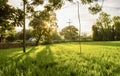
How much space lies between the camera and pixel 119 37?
90.2 metres

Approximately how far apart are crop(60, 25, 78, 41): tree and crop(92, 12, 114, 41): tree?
80.9 feet

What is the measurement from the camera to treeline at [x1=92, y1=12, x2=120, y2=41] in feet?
303

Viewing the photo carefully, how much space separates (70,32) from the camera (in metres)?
125

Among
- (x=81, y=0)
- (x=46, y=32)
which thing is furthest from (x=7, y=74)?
(x=46, y=32)

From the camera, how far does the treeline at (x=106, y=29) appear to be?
92381mm

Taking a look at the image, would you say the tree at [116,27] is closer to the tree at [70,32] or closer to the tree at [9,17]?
the tree at [70,32]

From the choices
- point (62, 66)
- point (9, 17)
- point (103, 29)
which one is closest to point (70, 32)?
point (103, 29)

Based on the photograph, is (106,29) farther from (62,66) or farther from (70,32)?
(62,66)

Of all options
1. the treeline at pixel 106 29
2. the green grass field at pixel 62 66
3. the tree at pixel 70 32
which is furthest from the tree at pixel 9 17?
the tree at pixel 70 32

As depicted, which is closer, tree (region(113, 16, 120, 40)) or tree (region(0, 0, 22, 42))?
tree (region(0, 0, 22, 42))

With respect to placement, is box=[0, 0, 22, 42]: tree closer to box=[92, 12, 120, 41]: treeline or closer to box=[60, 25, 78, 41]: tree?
box=[92, 12, 120, 41]: treeline

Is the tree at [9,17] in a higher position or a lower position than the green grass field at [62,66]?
higher

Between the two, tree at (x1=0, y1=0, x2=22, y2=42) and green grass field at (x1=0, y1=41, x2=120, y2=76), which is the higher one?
tree at (x1=0, y1=0, x2=22, y2=42)

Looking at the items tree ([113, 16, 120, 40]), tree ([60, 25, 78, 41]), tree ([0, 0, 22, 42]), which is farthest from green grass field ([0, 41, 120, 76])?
tree ([60, 25, 78, 41])
